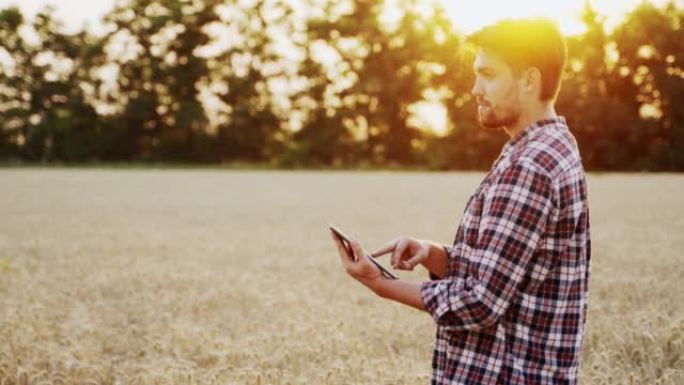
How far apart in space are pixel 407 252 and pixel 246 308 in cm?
487

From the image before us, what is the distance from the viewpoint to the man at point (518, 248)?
197 cm

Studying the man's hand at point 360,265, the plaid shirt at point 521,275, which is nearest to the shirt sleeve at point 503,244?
the plaid shirt at point 521,275

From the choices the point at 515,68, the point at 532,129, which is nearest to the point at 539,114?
the point at 532,129

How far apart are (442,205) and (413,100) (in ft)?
139

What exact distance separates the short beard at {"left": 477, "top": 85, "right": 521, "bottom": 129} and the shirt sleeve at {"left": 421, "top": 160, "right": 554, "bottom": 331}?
0.70 ft

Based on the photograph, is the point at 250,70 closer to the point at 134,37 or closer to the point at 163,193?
the point at 134,37

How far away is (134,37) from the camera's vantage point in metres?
67.9

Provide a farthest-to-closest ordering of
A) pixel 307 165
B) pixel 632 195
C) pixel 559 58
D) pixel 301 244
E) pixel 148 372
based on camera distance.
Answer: pixel 307 165
pixel 632 195
pixel 301 244
pixel 148 372
pixel 559 58

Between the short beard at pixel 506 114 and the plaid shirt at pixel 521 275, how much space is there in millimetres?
59

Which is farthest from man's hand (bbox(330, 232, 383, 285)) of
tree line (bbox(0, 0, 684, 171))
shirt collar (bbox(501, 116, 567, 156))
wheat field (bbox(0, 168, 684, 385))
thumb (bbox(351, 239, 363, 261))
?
tree line (bbox(0, 0, 684, 171))

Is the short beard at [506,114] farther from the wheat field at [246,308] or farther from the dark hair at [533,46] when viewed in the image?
the wheat field at [246,308]

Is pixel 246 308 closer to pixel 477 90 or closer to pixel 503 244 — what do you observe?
pixel 477 90

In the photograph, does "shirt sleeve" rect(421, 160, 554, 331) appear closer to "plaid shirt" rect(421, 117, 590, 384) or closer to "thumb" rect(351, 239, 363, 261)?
"plaid shirt" rect(421, 117, 590, 384)

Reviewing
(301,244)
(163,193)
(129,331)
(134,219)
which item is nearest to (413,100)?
(163,193)
